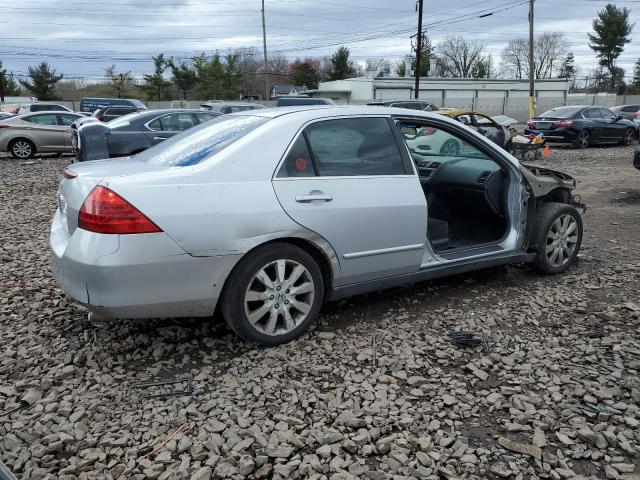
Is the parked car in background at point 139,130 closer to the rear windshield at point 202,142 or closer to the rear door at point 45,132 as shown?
the rear door at point 45,132

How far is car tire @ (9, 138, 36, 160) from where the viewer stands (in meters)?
15.9

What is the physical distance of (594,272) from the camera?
5.28 metres

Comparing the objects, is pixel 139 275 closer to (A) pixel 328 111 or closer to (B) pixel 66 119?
(A) pixel 328 111

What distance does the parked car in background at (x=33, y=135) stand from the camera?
51.9 ft

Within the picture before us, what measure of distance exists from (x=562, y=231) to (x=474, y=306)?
133 centimetres

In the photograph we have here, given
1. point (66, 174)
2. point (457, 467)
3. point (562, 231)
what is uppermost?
point (66, 174)

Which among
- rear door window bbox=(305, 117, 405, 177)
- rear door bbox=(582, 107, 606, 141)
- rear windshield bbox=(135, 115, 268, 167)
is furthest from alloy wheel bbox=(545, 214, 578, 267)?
rear door bbox=(582, 107, 606, 141)

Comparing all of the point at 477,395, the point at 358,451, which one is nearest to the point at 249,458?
the point at 358,451

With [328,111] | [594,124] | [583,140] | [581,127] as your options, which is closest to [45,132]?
[328,111]

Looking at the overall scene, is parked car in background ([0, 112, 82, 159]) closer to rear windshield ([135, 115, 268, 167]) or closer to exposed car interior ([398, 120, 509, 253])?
rear windshield ([135, 115, 268, 167])

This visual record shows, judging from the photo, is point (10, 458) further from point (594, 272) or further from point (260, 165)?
point (594, 272)

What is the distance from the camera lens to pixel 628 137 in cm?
1977

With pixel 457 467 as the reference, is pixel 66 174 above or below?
above

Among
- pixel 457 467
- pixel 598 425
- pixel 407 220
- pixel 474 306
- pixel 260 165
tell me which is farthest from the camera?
pixel 474 306
